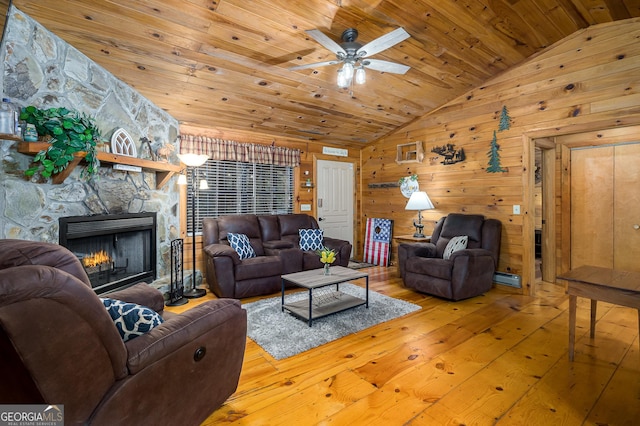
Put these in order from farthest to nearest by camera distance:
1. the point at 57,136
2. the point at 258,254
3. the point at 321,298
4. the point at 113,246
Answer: the point at 258,254 < the point at 321,298 < the point at 113,246 < the point at 57,136

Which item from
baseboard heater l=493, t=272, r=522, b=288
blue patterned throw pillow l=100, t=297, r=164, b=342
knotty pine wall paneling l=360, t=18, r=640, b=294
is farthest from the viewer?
baseboard heater l=493, t=272, r=522, b=288

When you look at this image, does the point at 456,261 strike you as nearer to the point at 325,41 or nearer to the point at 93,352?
the point at 325,41

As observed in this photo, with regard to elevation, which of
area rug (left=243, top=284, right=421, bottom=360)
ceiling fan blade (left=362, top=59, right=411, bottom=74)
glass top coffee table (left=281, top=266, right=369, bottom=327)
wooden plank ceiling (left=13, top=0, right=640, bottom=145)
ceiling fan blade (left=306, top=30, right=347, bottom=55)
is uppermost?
wooden plank ceiling (left=13, top=0, right=640, bottom=145)

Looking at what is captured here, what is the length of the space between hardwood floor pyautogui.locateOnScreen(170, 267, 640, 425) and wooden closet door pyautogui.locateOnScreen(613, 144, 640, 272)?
143cm

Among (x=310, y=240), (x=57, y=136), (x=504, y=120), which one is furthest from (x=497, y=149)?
(x=57, y=136)

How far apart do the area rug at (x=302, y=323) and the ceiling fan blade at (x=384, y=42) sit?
2.51 m

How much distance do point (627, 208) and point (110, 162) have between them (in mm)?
6163

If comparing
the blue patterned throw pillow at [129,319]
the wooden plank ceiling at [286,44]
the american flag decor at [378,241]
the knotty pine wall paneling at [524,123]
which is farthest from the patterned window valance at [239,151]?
the blue patterned throw pillow at [129,319]

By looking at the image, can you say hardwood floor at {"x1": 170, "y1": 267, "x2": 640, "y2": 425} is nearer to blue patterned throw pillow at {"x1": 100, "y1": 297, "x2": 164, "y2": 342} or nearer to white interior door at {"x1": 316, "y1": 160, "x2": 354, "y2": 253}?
blue patterned throw pillow at {"x1": 100, "y1": 297, "x2": 164, "y2": 342}

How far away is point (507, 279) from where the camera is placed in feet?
14.0

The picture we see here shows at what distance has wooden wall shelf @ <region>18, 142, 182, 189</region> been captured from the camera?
2.25m

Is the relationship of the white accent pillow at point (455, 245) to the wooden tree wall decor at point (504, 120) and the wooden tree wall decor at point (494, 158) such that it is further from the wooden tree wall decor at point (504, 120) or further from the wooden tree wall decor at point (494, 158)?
the wooden tree wall decor at point (504, 120)

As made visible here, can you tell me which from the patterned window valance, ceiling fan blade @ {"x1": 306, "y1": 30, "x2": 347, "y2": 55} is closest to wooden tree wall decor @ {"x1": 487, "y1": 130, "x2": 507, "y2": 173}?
ceiling fan blade @ {"x1": 306, "y1": 30, "x2": 347, "y2": 55}

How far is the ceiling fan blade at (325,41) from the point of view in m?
2.35
